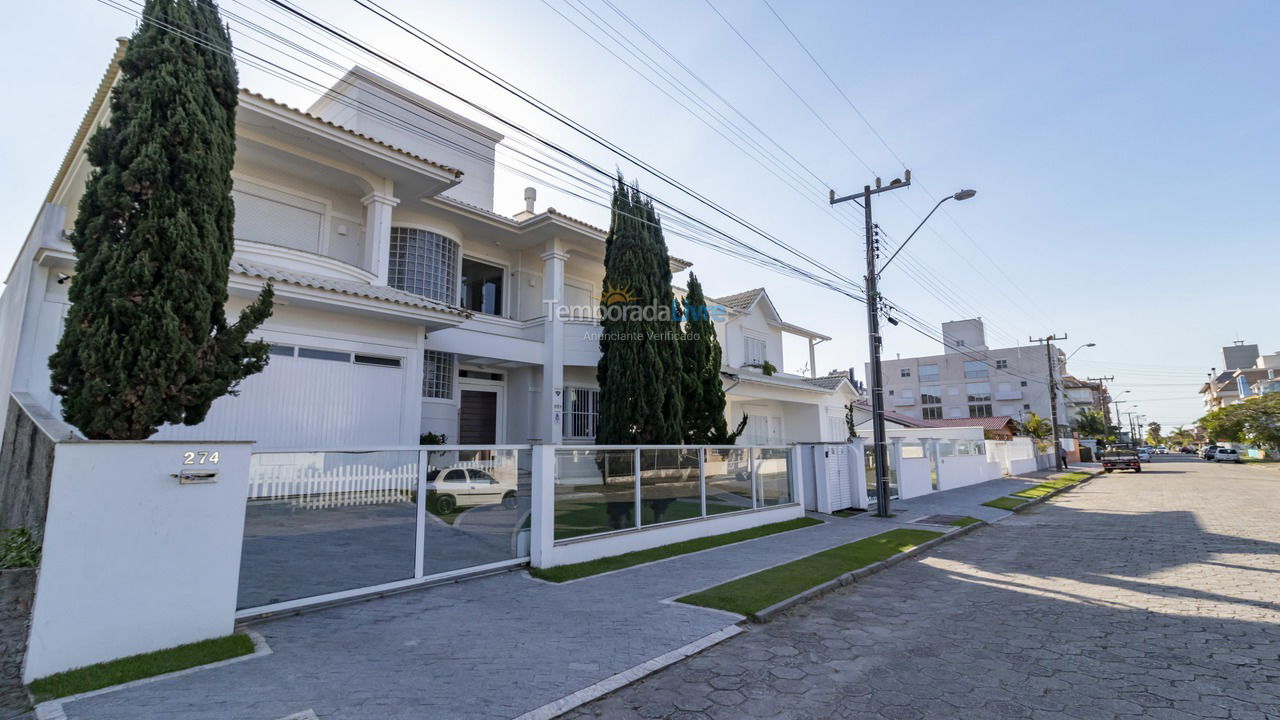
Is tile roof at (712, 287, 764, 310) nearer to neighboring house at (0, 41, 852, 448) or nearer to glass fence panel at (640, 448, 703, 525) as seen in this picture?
neighboring house at (0, 41, 852, 448)

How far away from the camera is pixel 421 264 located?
13898mm

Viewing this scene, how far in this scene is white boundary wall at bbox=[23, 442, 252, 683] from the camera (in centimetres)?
394

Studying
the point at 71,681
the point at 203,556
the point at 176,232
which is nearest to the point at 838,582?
the point at 203,556

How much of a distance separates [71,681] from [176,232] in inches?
152

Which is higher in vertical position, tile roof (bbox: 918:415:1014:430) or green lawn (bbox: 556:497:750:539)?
tile roof (bbox: 918:415:1014:430)

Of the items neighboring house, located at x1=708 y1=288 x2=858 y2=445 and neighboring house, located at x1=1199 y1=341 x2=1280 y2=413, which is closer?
neighboring house, located at x1=708 y1=288 x2=858 y2=445

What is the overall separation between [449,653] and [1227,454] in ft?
233

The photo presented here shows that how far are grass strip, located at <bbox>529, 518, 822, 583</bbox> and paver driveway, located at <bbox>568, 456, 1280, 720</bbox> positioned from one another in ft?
8.97

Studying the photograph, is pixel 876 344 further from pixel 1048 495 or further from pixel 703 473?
pixel 1048 495

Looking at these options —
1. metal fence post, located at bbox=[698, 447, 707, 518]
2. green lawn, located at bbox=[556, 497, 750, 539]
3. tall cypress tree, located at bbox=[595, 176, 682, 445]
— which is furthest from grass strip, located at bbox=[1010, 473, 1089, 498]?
green lawn, located at bbox=[556, 497, 750, 539]

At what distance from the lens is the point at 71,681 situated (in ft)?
12.5

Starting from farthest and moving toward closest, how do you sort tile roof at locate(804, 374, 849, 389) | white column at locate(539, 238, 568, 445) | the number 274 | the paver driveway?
tile roof at locate(804, 374, 849, 389) → white column at locate(539, 238, 568, 445) → the number 274 → the paver driveway

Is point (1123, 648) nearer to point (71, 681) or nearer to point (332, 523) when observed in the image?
point (332, 523)

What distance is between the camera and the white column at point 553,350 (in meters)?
15.0
